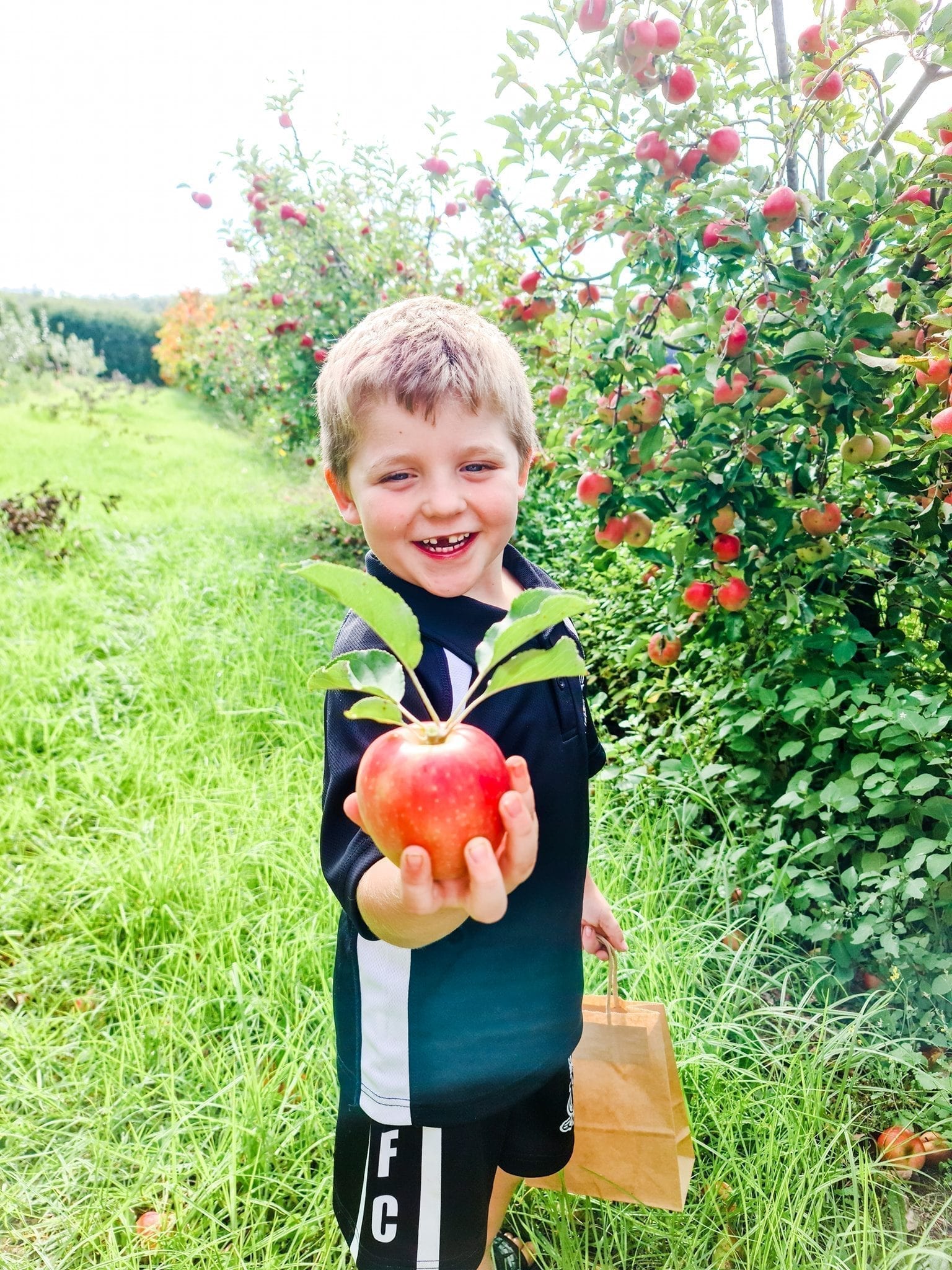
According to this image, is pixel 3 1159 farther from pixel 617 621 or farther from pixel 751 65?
pixel 751 65

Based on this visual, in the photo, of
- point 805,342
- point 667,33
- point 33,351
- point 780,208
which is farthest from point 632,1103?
point 33,351

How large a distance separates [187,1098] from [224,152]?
446 cm

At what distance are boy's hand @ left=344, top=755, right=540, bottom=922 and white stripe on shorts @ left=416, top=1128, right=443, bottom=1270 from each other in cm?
45

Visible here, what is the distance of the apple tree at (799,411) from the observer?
4.93 feet

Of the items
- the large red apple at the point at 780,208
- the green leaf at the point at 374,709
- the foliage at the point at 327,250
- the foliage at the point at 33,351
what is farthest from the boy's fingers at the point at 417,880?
the foliage at the point at 33,351

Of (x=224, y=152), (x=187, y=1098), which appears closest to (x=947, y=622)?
(x=187, y=1098)

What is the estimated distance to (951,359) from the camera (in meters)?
1.41

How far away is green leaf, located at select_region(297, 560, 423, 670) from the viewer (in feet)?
2.03

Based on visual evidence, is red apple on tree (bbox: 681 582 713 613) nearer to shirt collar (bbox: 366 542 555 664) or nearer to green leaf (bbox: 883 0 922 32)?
shirt collar (bbox: 366 542 555 664)

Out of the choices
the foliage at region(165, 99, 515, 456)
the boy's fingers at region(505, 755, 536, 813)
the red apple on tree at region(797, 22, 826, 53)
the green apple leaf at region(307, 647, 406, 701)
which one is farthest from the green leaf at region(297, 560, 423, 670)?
the foliage at region(165, 99, 515, 456)

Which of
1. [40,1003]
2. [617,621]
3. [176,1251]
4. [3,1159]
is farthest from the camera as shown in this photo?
[617,621]

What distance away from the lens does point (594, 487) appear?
1.80 metres

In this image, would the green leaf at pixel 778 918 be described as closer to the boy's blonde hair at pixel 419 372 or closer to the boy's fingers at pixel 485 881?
the boy's blonde hair at pixel 419 372

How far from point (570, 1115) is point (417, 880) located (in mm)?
707
